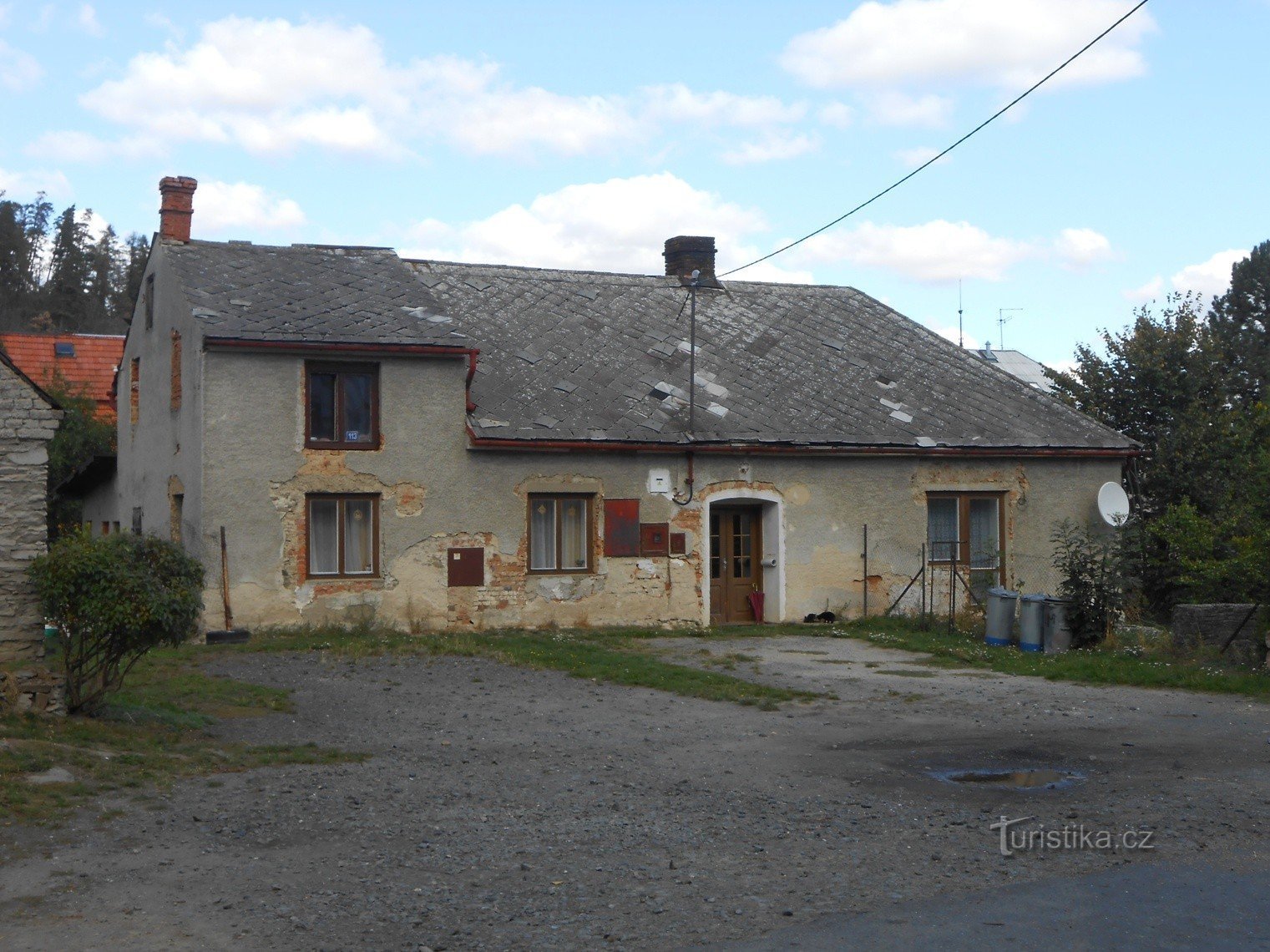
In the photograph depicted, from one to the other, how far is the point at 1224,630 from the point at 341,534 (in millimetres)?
11365

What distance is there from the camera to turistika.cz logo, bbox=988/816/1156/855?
698 centimetres

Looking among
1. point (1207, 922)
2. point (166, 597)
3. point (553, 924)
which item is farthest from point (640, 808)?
point (166, 597)

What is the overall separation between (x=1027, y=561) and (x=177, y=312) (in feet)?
45.5

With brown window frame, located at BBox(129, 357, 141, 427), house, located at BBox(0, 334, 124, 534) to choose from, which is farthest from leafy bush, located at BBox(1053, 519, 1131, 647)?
house, located at BBox(0, 334, 124, 534)

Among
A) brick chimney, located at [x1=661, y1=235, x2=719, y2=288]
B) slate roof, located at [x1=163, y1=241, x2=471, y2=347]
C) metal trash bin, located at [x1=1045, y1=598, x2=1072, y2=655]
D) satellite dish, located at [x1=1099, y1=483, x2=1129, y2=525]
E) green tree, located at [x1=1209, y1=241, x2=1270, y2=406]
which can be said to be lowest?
metal trash bin, located at [x1=1045, y1=598, x2=1072, y2=655]

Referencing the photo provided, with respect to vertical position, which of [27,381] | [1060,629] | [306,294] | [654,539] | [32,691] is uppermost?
[306,294]

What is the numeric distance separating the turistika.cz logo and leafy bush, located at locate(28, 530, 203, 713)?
6561 millimetres

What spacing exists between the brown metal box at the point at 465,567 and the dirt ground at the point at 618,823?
6062 millimetres

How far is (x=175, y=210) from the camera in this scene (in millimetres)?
21109

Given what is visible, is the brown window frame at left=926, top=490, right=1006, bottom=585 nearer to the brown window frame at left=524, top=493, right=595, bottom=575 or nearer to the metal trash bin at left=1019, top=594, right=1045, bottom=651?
the metal trash bin at left=1019, top=594, right=1045, bottom=651

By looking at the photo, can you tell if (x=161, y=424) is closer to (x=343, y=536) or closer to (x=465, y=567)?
(x=343, y=536)

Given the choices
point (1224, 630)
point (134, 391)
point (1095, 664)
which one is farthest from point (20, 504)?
point (134, 391)

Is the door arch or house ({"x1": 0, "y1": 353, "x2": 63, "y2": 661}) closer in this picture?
house ({"x1": 0, "y1": 353, "x2": 63, "y2": 661})

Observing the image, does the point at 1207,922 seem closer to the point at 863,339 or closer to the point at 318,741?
the point at 318,741
